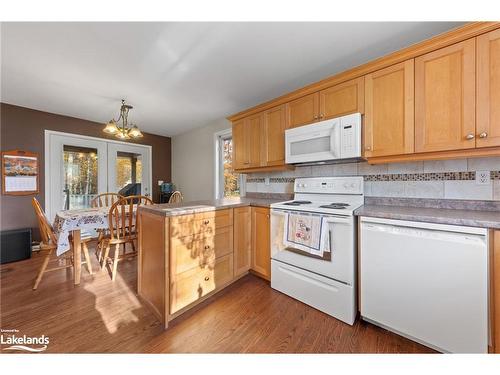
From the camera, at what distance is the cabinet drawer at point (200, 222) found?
5.14ft

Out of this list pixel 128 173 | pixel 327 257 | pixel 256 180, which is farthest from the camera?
pixel 128 173

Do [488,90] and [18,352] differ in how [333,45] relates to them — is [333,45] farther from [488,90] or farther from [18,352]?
[18,352]

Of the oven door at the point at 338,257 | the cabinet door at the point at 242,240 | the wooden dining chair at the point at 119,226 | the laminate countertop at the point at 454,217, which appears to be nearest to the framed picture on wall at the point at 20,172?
the wooden dining chair at the point at 119,226

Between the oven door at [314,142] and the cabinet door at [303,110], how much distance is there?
118mm

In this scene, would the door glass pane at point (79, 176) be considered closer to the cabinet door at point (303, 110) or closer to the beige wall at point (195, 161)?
the beige wall at point (195, 161)

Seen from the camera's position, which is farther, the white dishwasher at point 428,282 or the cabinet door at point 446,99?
the cabinet door at point 446,99

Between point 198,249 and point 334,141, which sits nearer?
point 198,249

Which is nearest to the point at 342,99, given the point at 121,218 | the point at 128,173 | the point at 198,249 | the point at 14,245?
the point at 198,249

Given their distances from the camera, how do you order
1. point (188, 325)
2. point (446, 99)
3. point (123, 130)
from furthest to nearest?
1. point (123, 130)
2. point (188, 325)
3. point (446, 99)

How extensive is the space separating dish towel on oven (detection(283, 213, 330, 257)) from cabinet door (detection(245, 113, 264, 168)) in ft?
3.44

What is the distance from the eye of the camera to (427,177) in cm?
171

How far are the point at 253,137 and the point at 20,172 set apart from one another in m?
3.73

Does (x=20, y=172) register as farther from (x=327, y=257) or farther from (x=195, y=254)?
(x=327, y=257)
